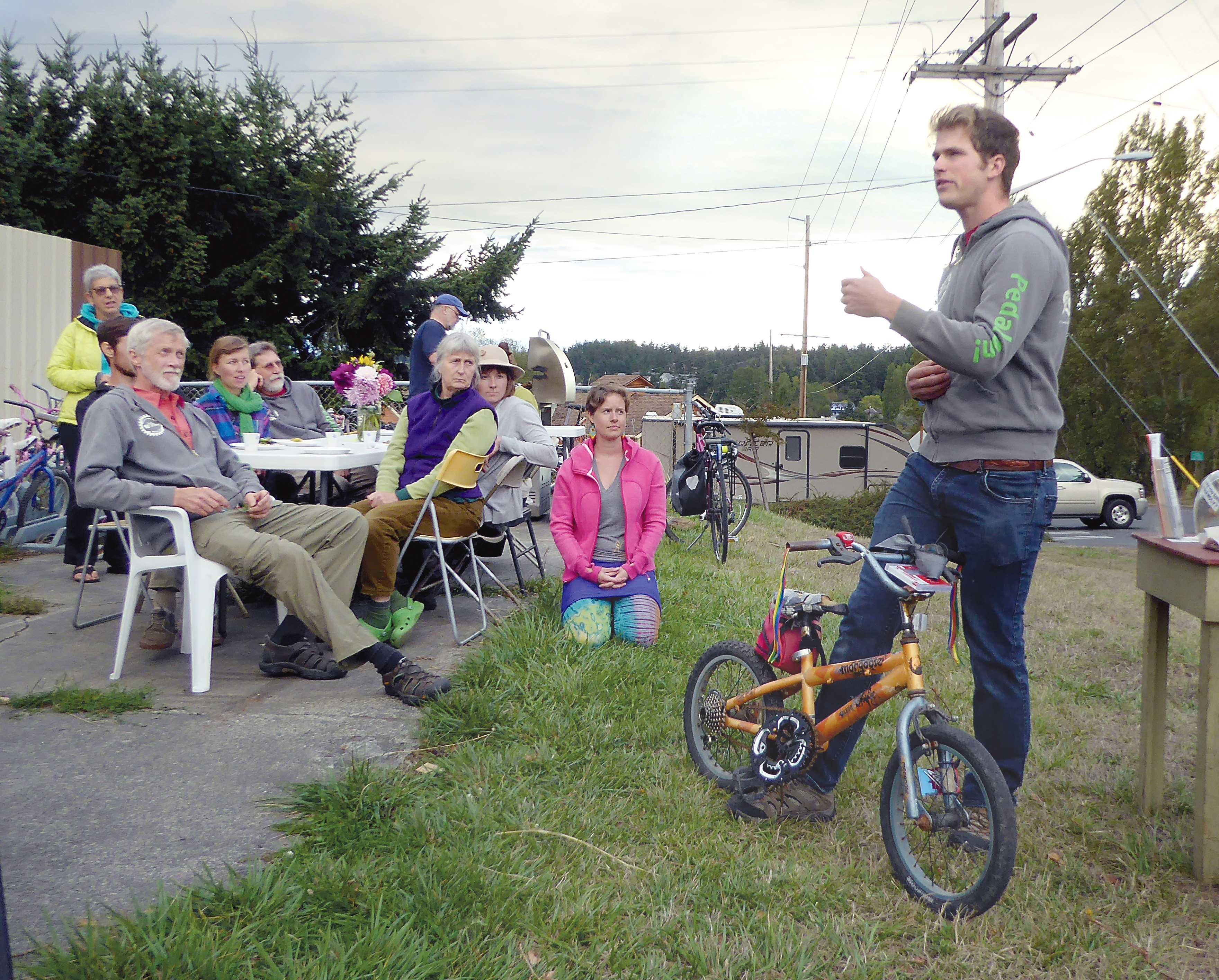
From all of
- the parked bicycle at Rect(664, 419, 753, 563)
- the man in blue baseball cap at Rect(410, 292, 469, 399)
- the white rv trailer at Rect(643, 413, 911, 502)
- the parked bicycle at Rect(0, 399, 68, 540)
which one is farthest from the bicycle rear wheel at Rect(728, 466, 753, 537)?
the white rv trailer at Rect(643, 413, 911, 502)

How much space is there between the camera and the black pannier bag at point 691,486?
7539 millimetres

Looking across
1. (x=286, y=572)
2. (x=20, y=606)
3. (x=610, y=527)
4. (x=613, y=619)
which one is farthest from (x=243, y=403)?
(x=613, y=619)

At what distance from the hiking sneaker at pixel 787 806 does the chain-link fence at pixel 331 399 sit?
4.09 meters

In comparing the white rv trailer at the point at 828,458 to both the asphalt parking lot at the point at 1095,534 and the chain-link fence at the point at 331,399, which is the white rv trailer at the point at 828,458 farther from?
the chain-link fence at the point at 331,399

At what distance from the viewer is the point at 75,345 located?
523cm

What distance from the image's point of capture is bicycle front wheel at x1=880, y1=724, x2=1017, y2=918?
2.05 meters

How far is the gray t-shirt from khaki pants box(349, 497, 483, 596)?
589 mm

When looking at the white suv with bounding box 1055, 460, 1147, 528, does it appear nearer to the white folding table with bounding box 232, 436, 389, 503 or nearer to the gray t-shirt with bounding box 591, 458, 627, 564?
the gray t-shirt with bounding box 591, 458, 627, 564

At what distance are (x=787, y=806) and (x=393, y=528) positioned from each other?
2.25 meters

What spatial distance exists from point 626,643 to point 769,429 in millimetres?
22854

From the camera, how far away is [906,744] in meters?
2.25

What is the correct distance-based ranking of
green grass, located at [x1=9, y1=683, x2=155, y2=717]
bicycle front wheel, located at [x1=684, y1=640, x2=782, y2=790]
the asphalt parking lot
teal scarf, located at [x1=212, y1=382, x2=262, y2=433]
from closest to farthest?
bicycle front wheel, located at [x1=684, y1=640, x2=782, y2=790], green grass, located at [x1=9, y1=683, x2=155, y2=717], teal scarf, located at [x1=212, y1=382, x2=262, y2=433], the asphalt parking lot

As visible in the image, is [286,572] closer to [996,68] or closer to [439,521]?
[439,521]

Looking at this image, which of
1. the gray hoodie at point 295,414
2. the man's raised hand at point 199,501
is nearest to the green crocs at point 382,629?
the man's raised hand at point 199,501
